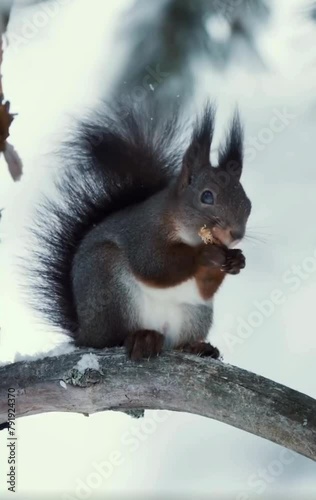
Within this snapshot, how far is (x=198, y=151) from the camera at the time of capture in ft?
8.06

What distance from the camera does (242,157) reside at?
8.39ft

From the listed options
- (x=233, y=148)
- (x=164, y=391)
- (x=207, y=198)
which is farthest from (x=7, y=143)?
(x=233, y=148)

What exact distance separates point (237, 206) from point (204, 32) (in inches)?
40.7

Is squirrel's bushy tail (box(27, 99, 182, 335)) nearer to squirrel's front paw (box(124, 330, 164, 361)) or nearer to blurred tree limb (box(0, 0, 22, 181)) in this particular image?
squirrel's front paw (box(124, 330, 164, 361))

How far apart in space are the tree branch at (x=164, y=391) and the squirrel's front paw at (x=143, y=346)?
2cm

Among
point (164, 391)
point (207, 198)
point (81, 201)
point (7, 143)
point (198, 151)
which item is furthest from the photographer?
point (81, 201)

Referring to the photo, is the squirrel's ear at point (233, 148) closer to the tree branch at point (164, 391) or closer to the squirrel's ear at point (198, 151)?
the squirrel's ear at point (198, 151)

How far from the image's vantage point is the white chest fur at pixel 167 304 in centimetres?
235

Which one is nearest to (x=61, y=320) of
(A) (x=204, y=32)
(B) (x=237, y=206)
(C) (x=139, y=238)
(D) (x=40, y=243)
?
(D) (x=40, y=243)

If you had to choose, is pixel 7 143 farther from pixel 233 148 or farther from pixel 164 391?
pixel 233 148

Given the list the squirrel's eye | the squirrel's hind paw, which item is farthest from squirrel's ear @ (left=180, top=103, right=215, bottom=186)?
the squirrel's hind paw

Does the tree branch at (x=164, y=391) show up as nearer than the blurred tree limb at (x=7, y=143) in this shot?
No

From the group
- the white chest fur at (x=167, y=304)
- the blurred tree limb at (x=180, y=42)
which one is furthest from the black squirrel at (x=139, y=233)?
the blurred tree limb at (x=180, y=42)

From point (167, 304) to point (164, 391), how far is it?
0.42 m
